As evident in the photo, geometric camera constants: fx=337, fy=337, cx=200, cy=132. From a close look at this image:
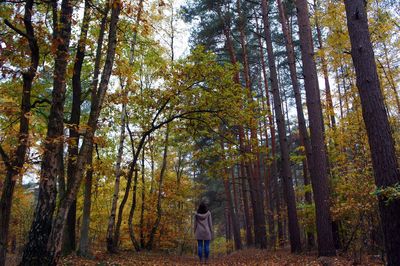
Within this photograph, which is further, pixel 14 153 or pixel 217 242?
pixel 217 242

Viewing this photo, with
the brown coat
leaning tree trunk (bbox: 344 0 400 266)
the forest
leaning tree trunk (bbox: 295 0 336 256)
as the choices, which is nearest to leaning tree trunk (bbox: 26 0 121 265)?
the forest

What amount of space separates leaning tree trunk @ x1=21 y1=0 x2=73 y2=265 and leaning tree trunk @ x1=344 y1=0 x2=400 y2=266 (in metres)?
5.37

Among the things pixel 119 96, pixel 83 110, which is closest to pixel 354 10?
pixel 119 96

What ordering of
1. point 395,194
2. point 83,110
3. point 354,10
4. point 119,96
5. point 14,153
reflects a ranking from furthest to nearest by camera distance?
point 83,110 → point 119,96 → point 14,153 → point 354,10 → point 395,194

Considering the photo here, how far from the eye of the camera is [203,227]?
1056cm

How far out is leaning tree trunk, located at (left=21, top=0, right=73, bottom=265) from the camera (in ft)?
18.9

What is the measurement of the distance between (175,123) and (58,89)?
23.9 ft

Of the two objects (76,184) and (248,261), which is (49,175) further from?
(248,261)

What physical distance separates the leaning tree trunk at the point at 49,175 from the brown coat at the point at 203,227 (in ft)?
17.8

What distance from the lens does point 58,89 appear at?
660 centimetres

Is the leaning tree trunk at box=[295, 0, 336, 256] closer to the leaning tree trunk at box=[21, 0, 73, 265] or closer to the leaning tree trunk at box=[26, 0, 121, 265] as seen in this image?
the leaning tree trunk at box=[26, 0, 121, 265]

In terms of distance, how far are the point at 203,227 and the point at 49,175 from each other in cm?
575

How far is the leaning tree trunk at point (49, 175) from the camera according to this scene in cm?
575

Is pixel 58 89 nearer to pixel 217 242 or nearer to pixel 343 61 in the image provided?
pixel 343 61
